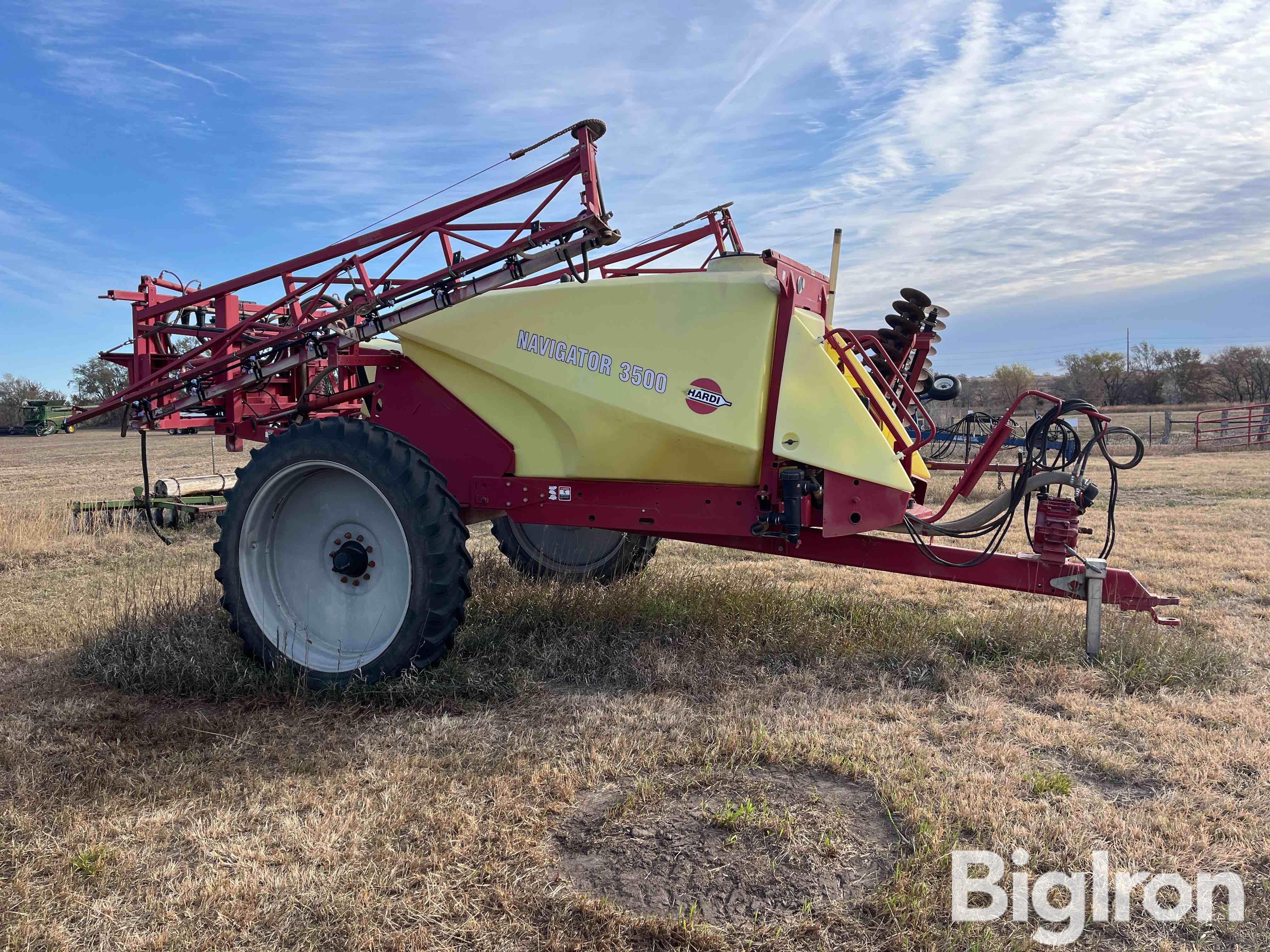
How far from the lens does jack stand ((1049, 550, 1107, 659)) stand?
4.41m

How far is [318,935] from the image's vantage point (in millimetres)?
2412

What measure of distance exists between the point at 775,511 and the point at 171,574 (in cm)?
526

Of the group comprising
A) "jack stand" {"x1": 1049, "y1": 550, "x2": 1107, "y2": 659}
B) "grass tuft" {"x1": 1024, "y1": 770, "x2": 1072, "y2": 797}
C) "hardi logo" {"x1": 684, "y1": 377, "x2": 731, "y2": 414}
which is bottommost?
"grass tuft" {"x1": 1024, "y1": 770, "x2": 1072, "y2": 797}

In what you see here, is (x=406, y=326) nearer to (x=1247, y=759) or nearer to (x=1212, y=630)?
(x=1247, y=759)

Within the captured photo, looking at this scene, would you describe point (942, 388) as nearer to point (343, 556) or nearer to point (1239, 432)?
point (343, 556)

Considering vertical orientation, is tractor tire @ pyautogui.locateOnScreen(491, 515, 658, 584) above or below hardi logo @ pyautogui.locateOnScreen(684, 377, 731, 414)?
below

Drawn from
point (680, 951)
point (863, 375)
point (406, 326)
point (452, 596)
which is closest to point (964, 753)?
point (680, 951)

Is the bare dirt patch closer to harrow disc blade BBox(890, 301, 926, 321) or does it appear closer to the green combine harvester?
harrow disc blade BBox(890, 301, 926, 321)

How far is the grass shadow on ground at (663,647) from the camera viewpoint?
4324mm

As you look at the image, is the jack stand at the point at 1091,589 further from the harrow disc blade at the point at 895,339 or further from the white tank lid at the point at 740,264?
the white tank lid at the point at 740,264

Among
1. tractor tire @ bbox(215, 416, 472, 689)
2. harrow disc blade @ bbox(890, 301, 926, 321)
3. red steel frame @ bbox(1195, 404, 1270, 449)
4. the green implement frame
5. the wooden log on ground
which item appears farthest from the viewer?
red steel frame @ bbox(1195, 404, 1270, 449)

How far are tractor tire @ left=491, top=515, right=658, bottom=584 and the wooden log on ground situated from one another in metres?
4.95

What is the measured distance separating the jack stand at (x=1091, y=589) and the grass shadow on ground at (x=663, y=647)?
10 centimetres

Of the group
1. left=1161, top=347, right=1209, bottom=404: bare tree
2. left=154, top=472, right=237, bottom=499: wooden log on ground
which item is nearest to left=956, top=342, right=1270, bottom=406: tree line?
left=1161, top=347, right=1209, bottom=404: bare tree
